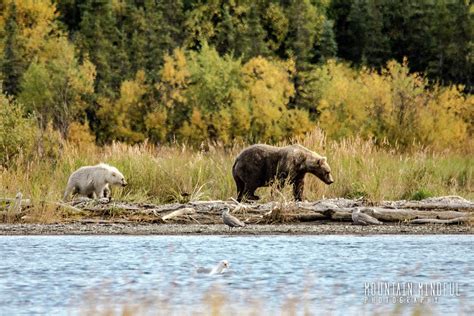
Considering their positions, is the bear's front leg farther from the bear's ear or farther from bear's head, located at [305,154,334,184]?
the bear's ear

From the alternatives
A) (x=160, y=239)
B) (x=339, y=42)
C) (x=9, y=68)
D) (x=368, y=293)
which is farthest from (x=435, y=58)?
(x=368, y=293)

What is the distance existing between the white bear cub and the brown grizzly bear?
7.05 feet

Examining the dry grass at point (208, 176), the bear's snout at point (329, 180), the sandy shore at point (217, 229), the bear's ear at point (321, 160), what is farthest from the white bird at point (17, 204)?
the bear's snout at point (329, 180)

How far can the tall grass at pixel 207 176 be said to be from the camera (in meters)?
21.7

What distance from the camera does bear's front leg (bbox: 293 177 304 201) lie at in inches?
840

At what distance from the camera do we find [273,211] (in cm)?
1958

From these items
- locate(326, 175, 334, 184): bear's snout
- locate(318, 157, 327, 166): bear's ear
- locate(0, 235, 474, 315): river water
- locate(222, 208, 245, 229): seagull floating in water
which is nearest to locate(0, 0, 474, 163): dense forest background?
locate(326, 175, 334, 184): bear's snout

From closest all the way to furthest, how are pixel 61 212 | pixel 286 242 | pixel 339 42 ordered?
pixel 286 242 < pixel 61 212 < pixel 339 42

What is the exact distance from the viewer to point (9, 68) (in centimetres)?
5669

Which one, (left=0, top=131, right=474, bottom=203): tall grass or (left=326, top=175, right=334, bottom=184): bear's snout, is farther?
(left=326, top=175, right=334, bottom=184): bear's snout

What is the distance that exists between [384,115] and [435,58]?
30627 mm

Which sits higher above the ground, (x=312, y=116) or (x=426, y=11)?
(x=426, y=11)

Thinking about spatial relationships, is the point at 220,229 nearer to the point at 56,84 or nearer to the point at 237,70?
the point at 56,84

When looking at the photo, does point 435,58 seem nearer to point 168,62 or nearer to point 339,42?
point 339,42
